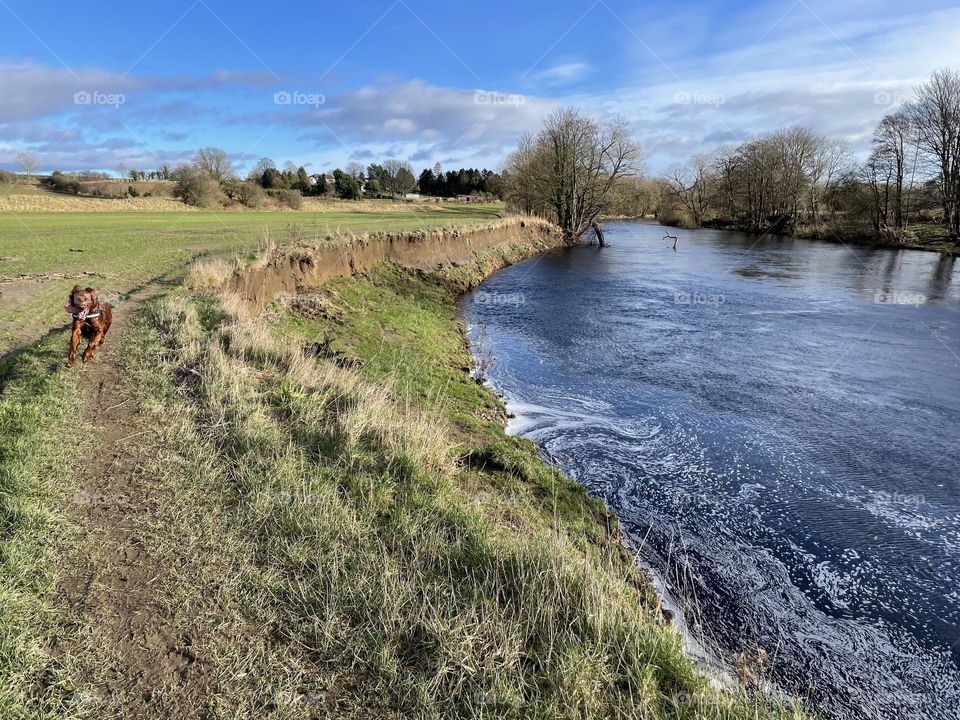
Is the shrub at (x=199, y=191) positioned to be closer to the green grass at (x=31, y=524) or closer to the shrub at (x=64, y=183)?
the shrub at (x=64, y=183)

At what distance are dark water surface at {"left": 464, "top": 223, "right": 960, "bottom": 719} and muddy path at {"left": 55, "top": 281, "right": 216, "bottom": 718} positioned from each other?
436cm

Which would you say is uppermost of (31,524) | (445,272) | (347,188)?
(347,188)

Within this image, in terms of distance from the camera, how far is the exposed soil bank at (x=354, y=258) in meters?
14.0

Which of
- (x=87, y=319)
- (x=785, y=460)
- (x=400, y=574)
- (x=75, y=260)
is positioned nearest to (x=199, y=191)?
(x=75, y=260)

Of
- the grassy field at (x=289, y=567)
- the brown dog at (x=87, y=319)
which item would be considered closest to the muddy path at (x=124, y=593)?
the grassy field at (x=289, y=567)

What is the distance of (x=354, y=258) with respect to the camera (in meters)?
20.2

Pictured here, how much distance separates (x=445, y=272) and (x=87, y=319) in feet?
62.2

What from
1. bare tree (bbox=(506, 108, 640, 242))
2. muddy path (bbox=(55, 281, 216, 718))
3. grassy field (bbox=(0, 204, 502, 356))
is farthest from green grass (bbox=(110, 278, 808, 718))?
bare tree (bbox=(506, 108, 640, 242))

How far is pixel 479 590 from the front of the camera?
4.05m

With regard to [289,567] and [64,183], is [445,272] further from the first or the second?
[64,183]

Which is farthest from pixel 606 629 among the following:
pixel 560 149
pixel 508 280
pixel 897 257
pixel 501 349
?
pixel 560 149

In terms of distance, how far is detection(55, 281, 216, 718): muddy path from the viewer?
309 cm

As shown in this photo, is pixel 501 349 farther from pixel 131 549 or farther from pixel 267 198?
pixel 267 198

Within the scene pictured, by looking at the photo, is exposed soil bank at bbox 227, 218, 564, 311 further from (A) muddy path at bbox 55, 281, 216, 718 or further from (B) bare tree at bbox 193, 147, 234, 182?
(B) bare tree at bbox 193, 147, 234, 182
